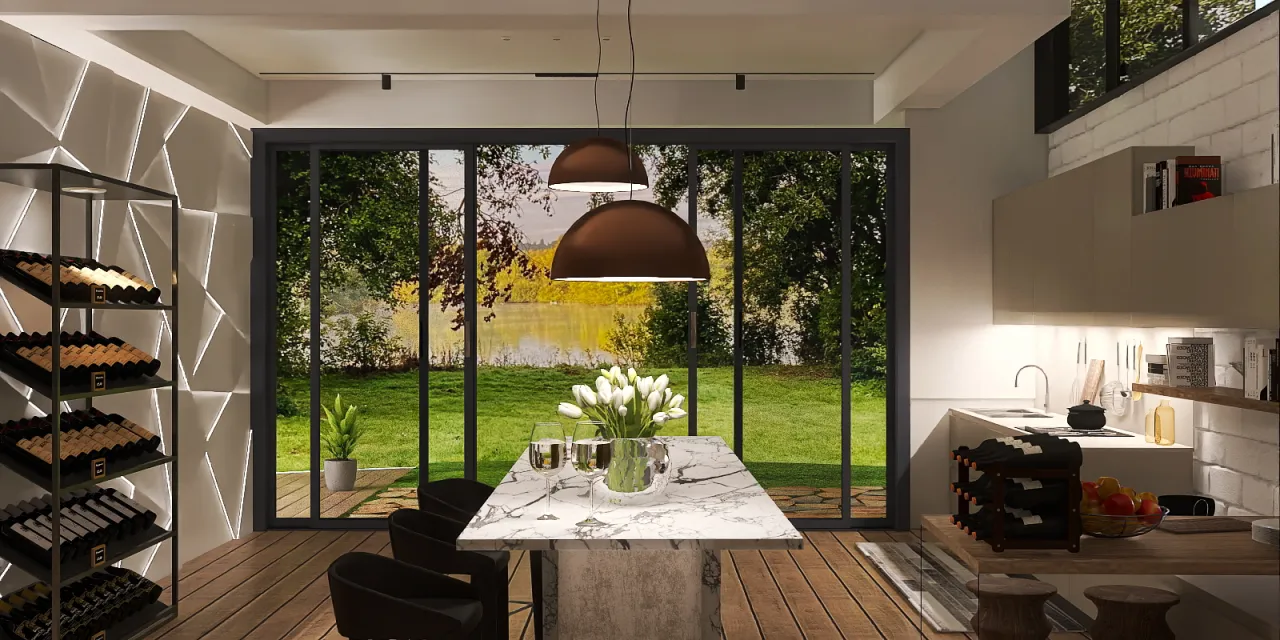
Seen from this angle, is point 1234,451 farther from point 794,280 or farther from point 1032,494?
point 794,280

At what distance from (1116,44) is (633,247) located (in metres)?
3.33

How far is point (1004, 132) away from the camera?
5922 mm

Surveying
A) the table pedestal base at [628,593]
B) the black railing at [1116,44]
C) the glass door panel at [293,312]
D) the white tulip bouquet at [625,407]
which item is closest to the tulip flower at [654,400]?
the white tulip bouquet at [625,407]

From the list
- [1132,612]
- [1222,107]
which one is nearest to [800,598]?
[1132,612]

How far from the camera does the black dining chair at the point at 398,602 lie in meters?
2.48

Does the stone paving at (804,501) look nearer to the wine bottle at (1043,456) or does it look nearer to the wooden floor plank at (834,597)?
the wooden floor plank at (834,597)

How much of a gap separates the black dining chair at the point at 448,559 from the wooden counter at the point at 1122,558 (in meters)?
1.38

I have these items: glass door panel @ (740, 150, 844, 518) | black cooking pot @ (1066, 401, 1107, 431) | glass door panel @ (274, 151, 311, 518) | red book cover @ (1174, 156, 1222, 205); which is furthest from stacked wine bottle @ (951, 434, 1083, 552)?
glass door panel @ (274, 151, 311, 518)

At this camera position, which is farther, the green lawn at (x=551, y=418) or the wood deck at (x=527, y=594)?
the green lawn at (x=551, y=418)

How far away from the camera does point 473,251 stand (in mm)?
6129

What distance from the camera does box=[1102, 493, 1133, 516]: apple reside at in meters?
2.77

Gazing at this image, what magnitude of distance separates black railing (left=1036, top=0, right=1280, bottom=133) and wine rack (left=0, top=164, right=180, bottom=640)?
438cm

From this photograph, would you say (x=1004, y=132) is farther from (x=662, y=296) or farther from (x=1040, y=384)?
(x=662, y=296)

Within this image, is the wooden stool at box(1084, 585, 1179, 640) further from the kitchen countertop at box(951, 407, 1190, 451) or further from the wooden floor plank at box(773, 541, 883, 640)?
the wooden floor plank at box(773, 541, 883, 640)
